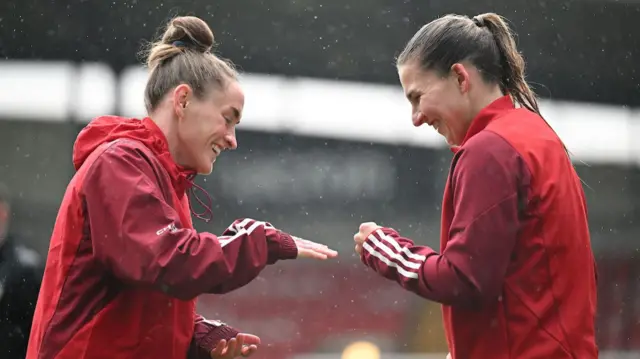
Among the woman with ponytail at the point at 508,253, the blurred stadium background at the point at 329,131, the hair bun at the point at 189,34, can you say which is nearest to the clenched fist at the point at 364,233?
the woman with ponytail at the point at 508,253

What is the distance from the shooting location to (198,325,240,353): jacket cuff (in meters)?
1.79

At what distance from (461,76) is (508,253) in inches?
16.0

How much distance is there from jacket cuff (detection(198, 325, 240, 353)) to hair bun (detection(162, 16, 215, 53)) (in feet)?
2.11

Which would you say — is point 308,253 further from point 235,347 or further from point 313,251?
point 235,347

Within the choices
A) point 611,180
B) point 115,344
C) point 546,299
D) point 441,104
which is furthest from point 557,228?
point 611,180

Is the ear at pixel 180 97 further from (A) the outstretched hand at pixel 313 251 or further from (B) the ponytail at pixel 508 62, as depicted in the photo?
(B) the ponytail at pixel 508 62

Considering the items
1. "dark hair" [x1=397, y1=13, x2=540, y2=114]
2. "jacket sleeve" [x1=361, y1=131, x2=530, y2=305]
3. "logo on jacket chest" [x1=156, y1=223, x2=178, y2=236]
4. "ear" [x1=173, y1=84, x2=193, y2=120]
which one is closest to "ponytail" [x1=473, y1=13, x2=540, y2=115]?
"dark hair" [x1=397, y1=13, x2=540, y2=114]

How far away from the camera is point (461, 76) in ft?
5.55

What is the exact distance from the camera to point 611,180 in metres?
5.25

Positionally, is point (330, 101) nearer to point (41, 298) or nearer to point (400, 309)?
point (400, 309)

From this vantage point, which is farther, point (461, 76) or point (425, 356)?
point (425, 356)

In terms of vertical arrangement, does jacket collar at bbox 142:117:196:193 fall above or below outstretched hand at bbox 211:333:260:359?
above

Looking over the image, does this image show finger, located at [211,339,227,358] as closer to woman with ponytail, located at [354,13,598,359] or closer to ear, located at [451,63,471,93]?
→ woman with ponytail, located at [354,13,598,359]

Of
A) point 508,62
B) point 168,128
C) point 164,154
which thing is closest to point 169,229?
point 164,154
